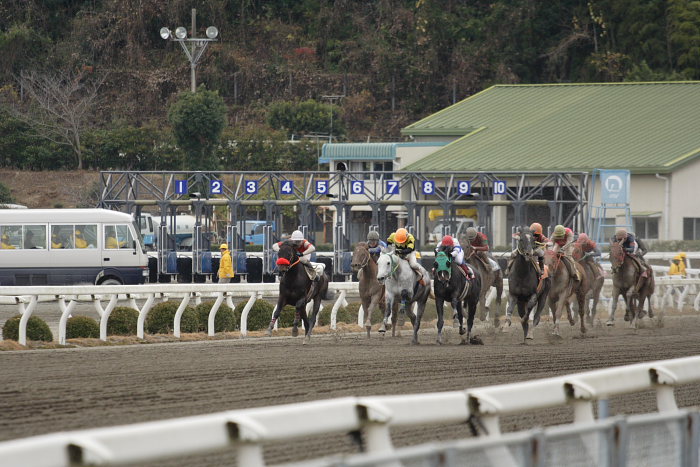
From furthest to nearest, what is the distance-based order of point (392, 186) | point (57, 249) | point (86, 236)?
point (392, 186) → point (86, 236) → point (57, 249)

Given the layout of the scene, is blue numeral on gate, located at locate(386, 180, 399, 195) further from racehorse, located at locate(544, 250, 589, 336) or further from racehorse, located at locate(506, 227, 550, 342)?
racehorse, located at locate(506, 227, 550, 342)

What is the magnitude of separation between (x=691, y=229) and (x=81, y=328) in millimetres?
25211

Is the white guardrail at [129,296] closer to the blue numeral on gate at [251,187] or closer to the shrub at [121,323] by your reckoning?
the shrub at [121,323]

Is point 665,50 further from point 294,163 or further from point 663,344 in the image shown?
point 663,344

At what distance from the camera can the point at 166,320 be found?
17.0 meters

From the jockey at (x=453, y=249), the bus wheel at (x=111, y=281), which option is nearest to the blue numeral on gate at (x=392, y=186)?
the bus wheel at (x=111, y=281)

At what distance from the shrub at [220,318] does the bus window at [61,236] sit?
886cm

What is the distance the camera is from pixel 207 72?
59688mm

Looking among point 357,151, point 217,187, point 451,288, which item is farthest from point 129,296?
point 357,151

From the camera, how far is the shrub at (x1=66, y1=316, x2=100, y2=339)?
15.8m

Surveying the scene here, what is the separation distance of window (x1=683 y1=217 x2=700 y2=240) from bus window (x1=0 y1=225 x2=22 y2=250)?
20.2 m

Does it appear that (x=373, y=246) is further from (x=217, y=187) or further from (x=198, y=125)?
(x=198, y=125)

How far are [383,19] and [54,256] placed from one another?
3791cm

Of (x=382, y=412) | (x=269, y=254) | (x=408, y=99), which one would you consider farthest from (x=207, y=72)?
(x=382, y=412)
